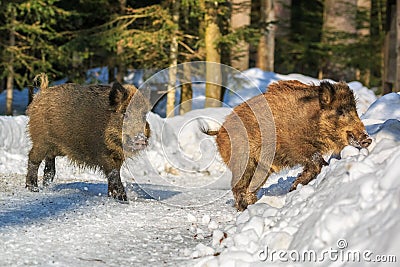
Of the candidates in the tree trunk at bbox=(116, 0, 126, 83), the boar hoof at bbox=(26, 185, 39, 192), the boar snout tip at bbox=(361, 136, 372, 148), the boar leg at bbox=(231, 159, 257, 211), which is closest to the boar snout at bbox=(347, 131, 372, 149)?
the boar snout tip at bbox=(361, 136, 372, 148)

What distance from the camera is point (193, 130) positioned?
54.0ft

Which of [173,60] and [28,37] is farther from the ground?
[28,37]

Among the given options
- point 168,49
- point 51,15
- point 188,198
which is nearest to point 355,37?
point 168,49

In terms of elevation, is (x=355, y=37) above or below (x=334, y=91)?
below

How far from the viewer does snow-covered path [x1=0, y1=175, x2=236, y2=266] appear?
557 cm

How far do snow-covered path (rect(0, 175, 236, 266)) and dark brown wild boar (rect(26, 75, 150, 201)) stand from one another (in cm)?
54

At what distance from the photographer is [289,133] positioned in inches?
318

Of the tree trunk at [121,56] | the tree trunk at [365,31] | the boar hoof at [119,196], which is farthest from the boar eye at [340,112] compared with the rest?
the tree trunk at [365,31]

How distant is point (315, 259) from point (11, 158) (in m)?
9.86

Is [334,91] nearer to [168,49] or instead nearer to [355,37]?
[168,49]

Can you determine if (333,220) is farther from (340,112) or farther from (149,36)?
(149,36)

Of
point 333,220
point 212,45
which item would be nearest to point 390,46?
point 212,45

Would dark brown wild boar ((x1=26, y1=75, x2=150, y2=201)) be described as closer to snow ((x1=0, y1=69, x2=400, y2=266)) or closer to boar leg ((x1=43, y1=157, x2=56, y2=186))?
boar leg ((x1=43, y1=157, x2=56, y2=186))

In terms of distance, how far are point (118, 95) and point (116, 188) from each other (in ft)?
4.24
